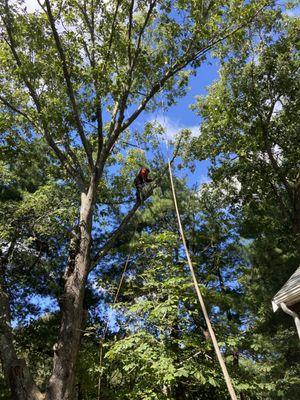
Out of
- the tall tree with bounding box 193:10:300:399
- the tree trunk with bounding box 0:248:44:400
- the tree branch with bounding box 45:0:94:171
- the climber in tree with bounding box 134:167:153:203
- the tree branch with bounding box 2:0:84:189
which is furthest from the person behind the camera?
the tall tree with bounding box 193:10:300:399

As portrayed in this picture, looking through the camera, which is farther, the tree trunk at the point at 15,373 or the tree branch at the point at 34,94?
the tree branch at the point at 34,94

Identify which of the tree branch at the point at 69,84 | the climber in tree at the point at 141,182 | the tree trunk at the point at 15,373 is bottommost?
the tree trunk at the point at 15,373

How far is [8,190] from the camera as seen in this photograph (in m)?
11.7

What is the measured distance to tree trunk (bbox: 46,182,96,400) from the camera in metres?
5.62

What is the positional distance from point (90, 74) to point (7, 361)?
18.5 feet

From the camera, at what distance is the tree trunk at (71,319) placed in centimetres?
562

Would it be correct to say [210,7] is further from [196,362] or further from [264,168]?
[196,362]

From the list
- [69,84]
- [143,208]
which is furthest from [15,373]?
[143,208]

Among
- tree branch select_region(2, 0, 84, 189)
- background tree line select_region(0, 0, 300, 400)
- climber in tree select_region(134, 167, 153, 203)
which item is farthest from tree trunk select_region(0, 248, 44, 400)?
climber in tree select_region(134, 167, 153, 203)

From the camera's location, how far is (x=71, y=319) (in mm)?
6195

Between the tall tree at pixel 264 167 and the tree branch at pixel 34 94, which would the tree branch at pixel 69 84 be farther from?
the tall tree at pixel 264 167

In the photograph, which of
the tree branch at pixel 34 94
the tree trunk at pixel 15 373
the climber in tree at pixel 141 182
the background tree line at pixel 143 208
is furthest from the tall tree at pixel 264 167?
the tree trunk at pixel 15 373

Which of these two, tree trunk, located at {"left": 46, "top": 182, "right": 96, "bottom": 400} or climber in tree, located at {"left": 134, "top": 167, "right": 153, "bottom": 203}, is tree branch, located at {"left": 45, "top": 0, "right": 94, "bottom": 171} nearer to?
tree trunk, located at {"left": 46, "top": 182, "right": 96, "bottom": 400}

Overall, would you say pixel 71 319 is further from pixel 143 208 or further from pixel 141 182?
pixel 143 208
